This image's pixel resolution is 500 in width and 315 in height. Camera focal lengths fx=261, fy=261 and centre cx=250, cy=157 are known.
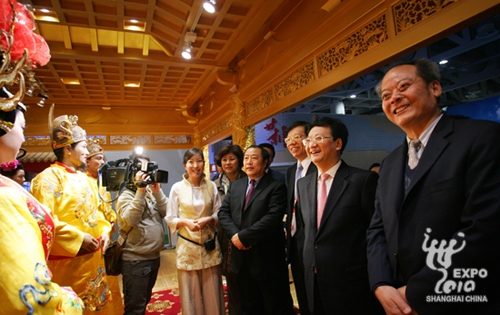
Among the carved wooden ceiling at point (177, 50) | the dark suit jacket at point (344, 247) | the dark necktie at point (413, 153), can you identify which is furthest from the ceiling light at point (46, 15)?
the dark necktie at point (413, 153)

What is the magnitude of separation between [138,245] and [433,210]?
1.85 m

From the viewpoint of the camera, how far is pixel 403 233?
0.98 metres

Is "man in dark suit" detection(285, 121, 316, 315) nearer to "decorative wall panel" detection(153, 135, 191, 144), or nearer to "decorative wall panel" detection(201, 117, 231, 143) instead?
"decorative wall panel" detection(201, 117, 231, 143)

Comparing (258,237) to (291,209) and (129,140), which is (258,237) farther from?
(129,140)

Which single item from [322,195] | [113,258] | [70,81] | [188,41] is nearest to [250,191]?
[322,195]

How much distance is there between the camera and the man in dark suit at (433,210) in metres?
0.79

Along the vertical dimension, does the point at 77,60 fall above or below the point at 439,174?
above

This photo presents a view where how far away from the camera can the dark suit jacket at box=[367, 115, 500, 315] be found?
0.79m

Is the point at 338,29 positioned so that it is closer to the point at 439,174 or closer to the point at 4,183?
the point at 439,174

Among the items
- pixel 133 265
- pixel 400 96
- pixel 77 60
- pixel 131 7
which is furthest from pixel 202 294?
pixel 77 60

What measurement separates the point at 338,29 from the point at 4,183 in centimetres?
223

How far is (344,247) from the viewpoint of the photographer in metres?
1.33

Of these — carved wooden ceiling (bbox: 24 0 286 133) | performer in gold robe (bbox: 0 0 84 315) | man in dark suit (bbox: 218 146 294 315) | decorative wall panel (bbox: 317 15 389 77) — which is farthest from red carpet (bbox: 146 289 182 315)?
carved wooden ceiling (bbox: 24 0 286 133)

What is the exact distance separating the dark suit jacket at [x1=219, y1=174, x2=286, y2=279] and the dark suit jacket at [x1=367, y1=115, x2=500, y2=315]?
0.83 m
